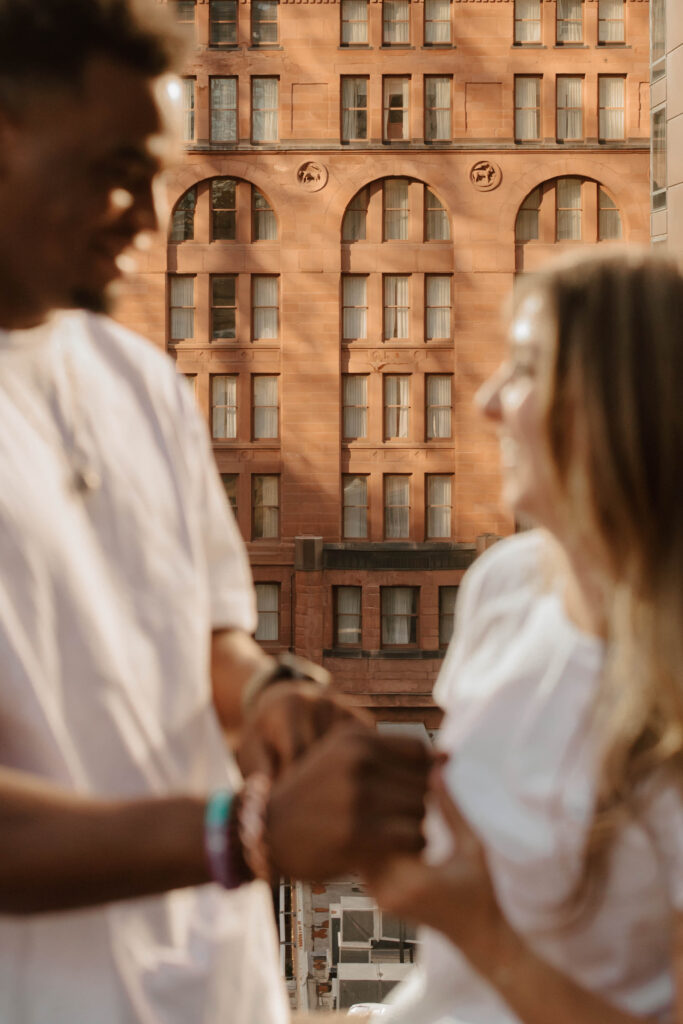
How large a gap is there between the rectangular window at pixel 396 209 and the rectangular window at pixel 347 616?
20.2ft

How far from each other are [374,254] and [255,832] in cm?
2012

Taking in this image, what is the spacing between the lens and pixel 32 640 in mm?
969

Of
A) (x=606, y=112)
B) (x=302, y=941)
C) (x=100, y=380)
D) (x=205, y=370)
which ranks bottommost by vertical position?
(x=302, y=941)

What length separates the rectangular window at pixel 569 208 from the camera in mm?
20500

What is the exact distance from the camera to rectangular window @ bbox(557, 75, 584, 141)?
66.7 ft

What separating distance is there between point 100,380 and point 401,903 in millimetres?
577

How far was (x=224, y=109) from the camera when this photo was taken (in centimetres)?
2022

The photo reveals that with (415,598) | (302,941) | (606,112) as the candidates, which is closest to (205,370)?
(415,598)

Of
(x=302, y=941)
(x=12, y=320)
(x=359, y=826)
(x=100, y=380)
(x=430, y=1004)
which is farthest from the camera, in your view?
(x=302, y=941)

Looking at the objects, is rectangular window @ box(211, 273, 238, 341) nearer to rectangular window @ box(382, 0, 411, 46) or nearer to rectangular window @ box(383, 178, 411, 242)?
rectangular window @ box(383, 178, 411, 242)

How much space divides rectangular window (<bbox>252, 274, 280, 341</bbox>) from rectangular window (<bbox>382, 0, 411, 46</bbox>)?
4.46 m

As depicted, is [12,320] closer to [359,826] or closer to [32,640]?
[32,640]

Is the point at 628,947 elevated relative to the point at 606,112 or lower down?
lower down

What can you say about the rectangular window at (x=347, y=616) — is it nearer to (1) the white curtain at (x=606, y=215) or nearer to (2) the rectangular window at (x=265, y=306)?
(2) the rectangular window at (x=265, y=306)
